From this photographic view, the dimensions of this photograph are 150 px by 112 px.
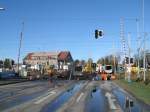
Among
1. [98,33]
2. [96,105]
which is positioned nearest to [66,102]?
[96,105]

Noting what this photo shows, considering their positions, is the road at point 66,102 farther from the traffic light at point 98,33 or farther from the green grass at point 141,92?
the traffic light at point 98,33

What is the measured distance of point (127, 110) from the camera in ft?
56.1

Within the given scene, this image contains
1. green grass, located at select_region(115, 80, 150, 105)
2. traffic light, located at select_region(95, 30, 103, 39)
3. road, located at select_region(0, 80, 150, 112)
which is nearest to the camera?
road, located at select_region(0, 80, 150, 112)

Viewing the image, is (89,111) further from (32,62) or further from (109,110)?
(32,62)

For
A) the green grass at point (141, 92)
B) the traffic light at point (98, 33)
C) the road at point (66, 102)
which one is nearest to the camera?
the road at point (66, 102)

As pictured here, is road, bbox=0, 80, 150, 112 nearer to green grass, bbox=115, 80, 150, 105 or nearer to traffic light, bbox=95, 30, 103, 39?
green grass, bbox=115, 80, 150, 105

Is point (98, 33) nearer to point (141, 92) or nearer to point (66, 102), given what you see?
point (141, 92)

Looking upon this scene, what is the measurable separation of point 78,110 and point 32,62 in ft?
600

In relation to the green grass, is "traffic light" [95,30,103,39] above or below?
above

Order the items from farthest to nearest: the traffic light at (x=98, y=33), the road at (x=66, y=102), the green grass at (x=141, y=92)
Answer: the traffic light at (x=98, y=33) < the green grass at (x=141, y=92) < the road at (x=66, y=102)

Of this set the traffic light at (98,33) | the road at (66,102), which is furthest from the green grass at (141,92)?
the traffic light at (98,33)

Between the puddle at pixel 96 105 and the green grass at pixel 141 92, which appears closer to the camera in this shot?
the puddle at pixel 96 105

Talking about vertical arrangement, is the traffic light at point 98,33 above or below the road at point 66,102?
above

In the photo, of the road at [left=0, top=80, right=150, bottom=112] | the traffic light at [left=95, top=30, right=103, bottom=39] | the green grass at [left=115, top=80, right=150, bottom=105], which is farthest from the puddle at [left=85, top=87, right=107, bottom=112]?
the traffic light at [left=95, top=30, right=103, bottom=39]
